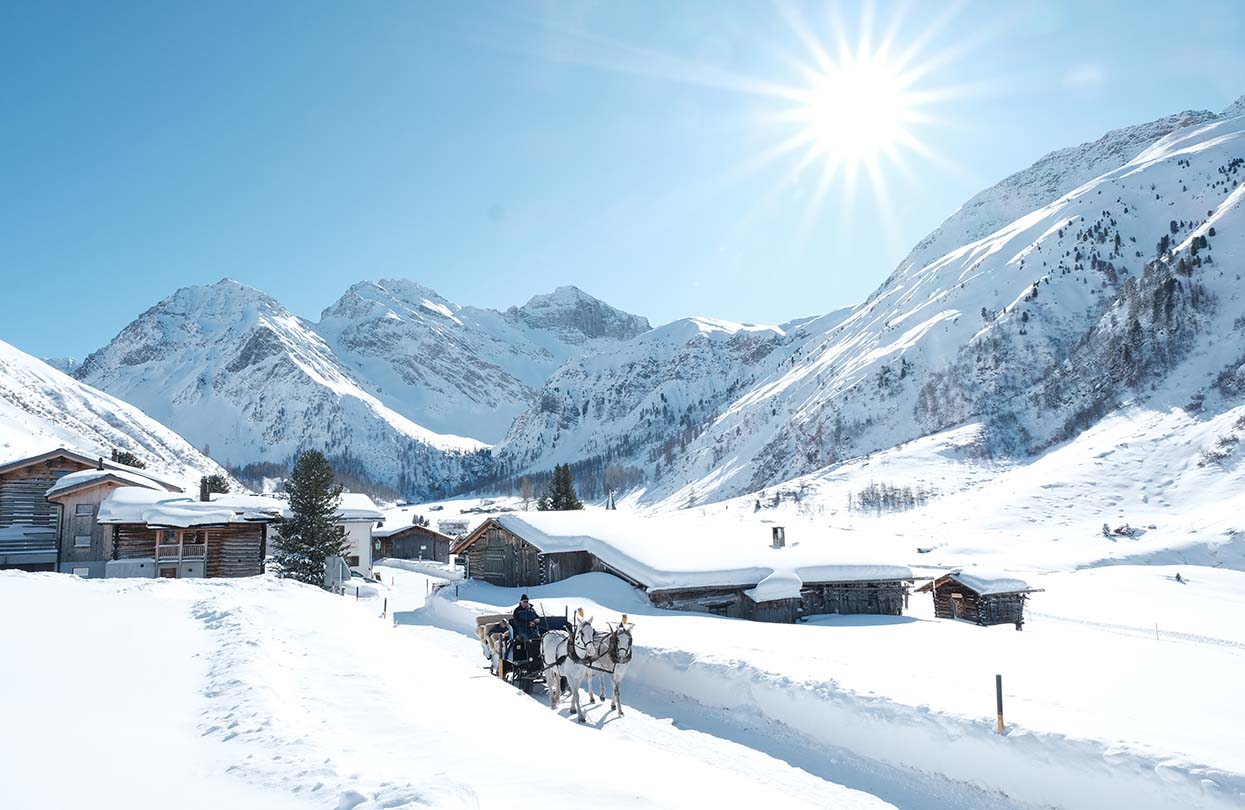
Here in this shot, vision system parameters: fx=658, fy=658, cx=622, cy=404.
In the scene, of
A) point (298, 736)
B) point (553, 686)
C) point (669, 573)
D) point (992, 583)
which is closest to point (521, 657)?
point (553, 686)

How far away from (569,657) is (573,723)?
193 cm

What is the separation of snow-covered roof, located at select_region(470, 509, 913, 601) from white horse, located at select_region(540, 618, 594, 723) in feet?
43.0

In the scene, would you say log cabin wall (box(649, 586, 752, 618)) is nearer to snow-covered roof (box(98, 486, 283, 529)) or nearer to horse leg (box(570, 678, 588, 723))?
horse leg (box(570, 678, 588, 723))

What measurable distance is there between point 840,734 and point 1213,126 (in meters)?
264

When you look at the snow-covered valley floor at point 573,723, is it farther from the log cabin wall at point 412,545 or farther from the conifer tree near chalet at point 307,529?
the log cabin wall at point 412,545

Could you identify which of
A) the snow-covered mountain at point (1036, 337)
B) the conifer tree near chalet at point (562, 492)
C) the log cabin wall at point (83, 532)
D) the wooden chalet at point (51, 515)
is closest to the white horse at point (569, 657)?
the wooden chalet at point (51, 515)

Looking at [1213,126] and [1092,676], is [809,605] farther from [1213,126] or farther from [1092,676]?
[1213,126]

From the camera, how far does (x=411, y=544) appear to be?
75.5 metres

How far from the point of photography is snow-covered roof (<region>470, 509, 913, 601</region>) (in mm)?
29250

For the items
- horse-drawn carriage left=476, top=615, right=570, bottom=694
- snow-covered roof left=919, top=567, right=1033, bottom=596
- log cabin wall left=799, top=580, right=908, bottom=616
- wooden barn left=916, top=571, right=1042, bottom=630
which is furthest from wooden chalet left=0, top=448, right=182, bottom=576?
wooden barn left=916, top=571, right=1042, bottom=630

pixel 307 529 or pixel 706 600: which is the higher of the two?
pixel 307 529

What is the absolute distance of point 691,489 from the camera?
160m

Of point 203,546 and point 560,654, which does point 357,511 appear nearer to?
point 203,546

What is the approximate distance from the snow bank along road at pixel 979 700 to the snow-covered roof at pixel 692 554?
2573 millimetres
